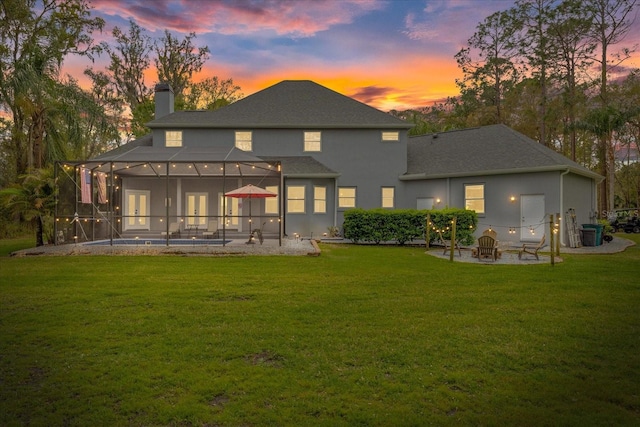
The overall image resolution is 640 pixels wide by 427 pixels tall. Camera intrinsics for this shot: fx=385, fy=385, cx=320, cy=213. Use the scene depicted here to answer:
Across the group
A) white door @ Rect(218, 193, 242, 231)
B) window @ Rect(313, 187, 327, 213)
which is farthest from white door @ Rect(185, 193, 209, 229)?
window @ Rect(313, 187, 327, 213)

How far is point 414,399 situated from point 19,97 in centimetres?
1974

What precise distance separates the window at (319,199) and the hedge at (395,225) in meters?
3.37

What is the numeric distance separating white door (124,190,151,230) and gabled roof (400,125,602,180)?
13915 millimetres

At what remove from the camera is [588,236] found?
1733 cm

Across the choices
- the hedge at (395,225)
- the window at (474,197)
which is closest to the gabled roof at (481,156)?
the window at (474,197)

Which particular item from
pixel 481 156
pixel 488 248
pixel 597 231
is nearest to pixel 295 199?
pixel 481 156

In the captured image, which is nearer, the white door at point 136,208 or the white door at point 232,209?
the white door at point 136,208

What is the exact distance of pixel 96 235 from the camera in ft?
55.0

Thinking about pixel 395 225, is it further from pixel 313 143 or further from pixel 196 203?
pixel 196 203

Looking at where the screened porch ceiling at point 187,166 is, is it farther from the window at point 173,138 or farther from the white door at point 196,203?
the window at point 173,138

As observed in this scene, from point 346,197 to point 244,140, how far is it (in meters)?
6.59

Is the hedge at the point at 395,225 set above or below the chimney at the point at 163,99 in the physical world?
below

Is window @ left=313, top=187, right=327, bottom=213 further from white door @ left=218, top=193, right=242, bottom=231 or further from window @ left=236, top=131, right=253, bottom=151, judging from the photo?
window @ left=236, top=131, right=253, bottom=151

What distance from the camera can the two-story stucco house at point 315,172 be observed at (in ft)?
57.6
